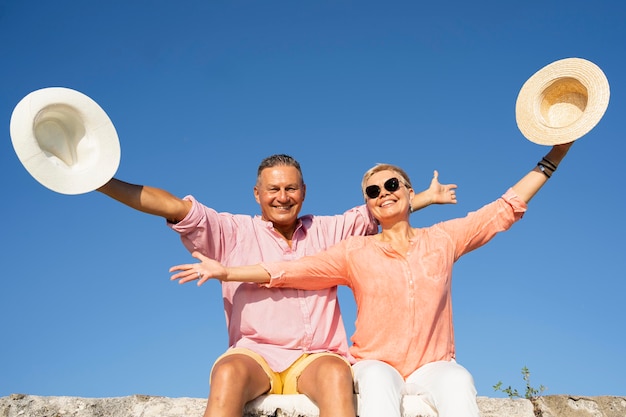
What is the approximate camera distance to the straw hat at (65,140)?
13.0 ft

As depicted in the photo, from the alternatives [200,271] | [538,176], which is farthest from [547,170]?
[200,271]

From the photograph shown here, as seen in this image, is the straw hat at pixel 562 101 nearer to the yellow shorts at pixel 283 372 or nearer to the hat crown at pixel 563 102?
the hat crown at pixel 563 102

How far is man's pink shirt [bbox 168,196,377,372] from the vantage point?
4.34m

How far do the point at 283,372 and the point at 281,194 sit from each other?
136 centimetres

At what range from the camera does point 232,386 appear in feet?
11.9

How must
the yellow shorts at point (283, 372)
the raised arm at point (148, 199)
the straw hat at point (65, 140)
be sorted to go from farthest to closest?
the raised arm at point (148, 199), the yellow shorts at point (283, 372), the straw hat at point (65, 140)

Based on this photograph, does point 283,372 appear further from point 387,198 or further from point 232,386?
point 387,198

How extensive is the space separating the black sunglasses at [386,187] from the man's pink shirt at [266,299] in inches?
22.5

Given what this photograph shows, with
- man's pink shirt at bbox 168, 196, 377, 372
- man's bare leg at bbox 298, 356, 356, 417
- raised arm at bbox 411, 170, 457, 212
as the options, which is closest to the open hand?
man's pink shirt at bbox 168, 196, 377, 372

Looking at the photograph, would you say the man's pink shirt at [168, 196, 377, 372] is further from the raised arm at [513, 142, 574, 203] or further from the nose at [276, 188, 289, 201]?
the raised arm at [513, 142, 574, 203]

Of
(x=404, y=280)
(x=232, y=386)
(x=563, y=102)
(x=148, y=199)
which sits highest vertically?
Result: (x=563, y=102)

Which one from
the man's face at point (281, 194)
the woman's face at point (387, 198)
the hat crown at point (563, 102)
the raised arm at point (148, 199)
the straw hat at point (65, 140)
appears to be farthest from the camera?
the hat crown at point (563, 102)

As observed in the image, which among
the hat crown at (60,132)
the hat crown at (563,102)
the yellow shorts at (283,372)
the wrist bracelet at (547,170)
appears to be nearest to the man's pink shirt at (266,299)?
the yellow shorts at (283,372)

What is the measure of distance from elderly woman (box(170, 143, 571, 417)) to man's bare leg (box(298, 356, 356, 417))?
0.11 m
